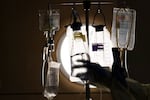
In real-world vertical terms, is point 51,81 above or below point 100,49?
below

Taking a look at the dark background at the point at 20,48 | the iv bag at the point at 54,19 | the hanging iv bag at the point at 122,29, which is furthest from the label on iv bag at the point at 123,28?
the dark background at the point at 20,48

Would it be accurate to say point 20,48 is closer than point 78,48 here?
No

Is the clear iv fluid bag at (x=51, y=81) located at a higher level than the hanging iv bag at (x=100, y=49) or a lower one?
lower

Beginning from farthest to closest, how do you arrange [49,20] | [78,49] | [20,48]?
1. [20,48]
2. [49,20]
3. [78,49]

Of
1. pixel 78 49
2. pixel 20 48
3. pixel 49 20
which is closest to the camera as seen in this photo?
pixel 78 49

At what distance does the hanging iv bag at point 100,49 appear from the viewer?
1.42m

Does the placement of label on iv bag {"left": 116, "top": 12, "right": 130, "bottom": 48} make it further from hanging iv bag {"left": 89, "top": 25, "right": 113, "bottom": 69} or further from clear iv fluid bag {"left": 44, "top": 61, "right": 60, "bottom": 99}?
clear iv fluid bag {"left": 44, "top": 61, "right": 60, "bottom": 99}

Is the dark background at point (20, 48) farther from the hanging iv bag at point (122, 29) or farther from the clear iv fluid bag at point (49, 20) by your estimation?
the hanging iv bag at point (122, 29)

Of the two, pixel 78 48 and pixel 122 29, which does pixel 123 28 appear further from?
pixel 78 48

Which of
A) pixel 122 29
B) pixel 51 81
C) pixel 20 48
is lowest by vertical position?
pixel 51 81

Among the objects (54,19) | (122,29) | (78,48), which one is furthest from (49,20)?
(122,29)

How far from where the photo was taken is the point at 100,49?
143cm

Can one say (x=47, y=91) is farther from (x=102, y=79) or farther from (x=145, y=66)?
(x=145, y=66)

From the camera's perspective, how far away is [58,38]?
176 cm
